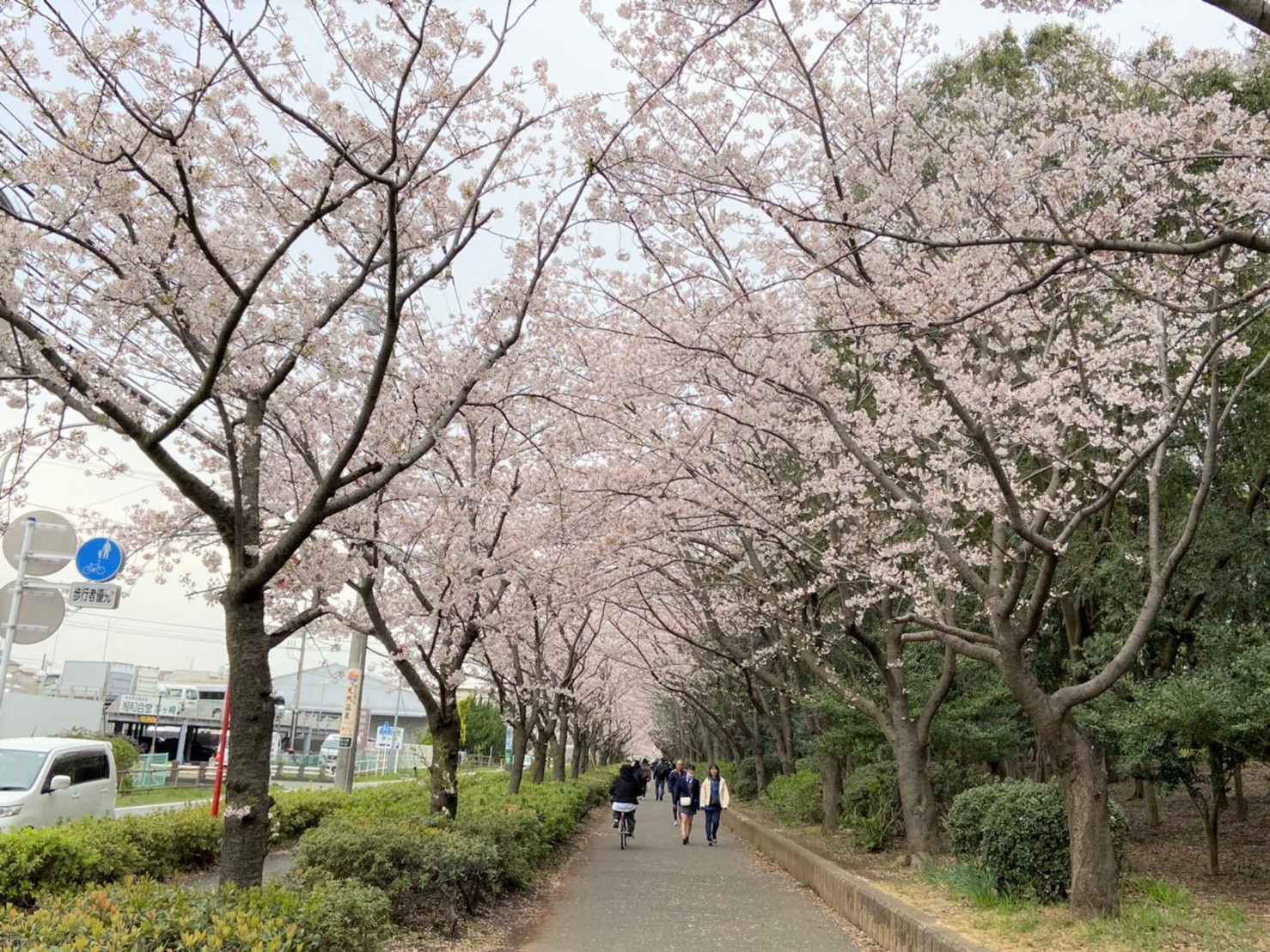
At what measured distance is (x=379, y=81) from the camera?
5785mm

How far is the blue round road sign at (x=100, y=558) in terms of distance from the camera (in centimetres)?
802

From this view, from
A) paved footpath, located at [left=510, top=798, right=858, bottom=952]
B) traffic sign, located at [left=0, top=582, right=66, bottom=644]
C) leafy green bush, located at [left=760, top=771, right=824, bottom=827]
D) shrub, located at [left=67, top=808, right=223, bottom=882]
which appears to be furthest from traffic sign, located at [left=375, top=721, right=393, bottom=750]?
traffic sign, located at [left=0, top=582, right=66, bottom=644]

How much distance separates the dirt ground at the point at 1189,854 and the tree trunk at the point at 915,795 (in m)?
0.37

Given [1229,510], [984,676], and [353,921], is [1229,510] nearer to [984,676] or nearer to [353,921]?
[984,676]

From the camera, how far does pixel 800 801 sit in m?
19.2

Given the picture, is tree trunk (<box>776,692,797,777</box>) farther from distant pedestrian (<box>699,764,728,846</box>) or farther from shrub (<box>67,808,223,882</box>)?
shrub (<box>67,808,223,882</box>)

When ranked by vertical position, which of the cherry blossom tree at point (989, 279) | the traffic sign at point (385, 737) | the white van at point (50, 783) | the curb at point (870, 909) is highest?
the cherry blossom tree at point (989, 279)

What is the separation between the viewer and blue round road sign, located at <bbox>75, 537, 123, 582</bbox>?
8016mm

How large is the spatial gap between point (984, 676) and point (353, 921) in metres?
11.6

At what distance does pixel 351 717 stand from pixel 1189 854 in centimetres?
1132

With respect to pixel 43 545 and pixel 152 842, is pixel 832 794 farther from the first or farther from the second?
pixel 43 545

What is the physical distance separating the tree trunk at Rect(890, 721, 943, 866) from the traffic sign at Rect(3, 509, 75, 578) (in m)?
9.09

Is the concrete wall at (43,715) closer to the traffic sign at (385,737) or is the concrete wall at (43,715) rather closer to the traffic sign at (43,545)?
the traffic sign at (43,545)

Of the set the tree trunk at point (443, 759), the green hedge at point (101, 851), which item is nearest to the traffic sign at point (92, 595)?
the green hedge at point (101, 851)
